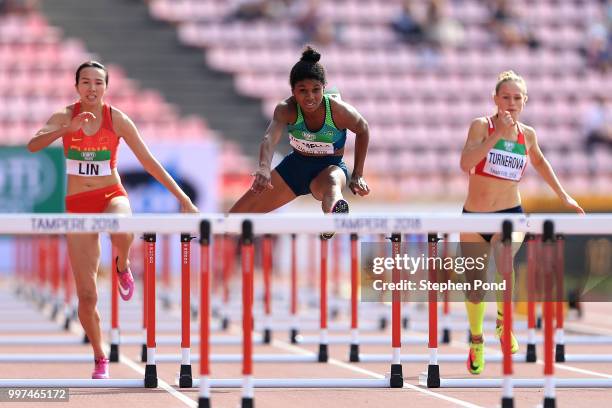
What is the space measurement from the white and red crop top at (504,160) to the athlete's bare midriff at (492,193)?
34 mm

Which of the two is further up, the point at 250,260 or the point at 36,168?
the point at 36,168

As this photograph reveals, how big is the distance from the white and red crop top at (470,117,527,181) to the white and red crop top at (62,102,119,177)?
87.9 inches

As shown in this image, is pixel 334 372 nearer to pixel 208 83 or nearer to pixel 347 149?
pixel 347 149

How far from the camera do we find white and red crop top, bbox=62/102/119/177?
768cm

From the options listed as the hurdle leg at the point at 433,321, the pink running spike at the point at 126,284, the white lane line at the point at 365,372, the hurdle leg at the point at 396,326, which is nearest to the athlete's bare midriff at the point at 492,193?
the hurdle leg at the point at 433,321

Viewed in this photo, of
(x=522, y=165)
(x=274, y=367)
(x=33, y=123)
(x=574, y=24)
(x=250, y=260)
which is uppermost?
(x=574, y=24)

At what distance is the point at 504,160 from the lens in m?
8.42

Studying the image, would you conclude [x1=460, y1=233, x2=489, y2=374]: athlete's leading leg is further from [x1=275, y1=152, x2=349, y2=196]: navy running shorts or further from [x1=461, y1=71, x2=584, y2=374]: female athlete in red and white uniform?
[x1=275, y1=152, x2=349, y2=196]: navy running shorts

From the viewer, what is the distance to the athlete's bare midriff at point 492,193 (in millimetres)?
8430

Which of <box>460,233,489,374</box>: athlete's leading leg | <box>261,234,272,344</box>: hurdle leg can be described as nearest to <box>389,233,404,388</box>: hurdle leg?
<box>460,233,489,374</box>: athlete's leading leg

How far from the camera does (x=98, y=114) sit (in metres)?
7.72

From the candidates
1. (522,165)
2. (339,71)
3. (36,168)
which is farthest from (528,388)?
(339,71)

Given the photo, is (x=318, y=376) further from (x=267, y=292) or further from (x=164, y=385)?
(x=267, y=292)

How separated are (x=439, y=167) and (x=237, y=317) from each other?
867 centimetres
